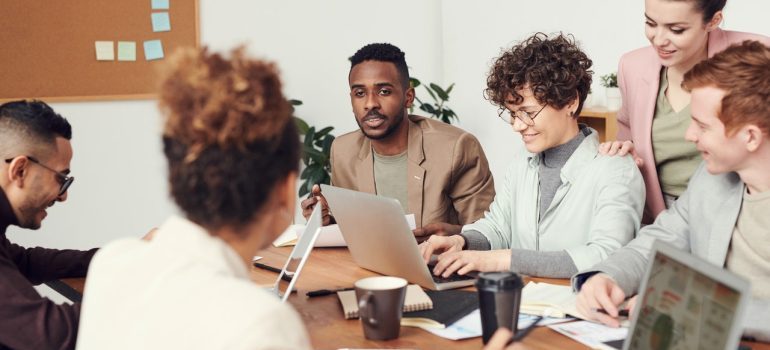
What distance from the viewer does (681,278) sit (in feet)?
3.72

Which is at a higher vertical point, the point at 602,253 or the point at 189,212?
the point at 189,212

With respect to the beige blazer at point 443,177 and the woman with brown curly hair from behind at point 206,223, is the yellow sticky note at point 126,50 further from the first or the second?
the woman with brown curly hair from behind at point 206,223

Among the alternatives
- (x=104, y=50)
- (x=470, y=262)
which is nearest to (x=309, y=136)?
(x=104, y=50)

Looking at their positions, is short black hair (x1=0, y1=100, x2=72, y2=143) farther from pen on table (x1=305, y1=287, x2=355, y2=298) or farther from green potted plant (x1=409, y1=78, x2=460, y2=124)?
green potted plant (x1=409, y1=78, x2=460, y2=124)

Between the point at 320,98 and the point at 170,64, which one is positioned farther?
the point at 320,98

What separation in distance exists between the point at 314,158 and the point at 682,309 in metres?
3.39

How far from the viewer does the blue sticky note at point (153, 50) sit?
4316mm

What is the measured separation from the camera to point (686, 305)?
1118mm

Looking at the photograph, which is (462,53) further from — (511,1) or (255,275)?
(255,275)

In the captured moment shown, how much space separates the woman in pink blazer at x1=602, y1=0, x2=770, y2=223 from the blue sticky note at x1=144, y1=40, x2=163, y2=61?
2.60 meters

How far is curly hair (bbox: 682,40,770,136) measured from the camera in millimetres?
1606

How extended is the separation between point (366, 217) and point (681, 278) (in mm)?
948

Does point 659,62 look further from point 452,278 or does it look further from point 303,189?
point 303,189

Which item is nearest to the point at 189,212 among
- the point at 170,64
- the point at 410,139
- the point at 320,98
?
the point at 170,64
